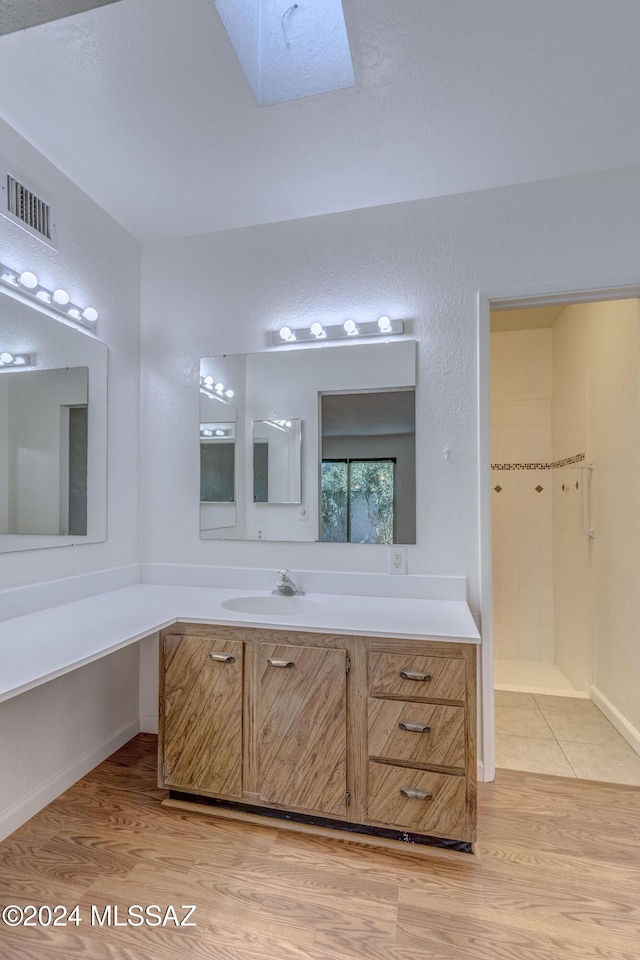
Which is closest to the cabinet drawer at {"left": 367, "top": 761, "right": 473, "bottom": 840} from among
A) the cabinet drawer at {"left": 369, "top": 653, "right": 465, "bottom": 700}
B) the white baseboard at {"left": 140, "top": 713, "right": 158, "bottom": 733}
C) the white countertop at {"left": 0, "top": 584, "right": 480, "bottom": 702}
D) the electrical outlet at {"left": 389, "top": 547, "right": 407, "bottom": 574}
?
the cabinet drawer at {"left": 369, "top": 653, "right": 465, "bottom": 700}

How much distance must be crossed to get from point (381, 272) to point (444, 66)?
2.70 feet

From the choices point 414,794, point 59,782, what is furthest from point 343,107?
point 59,782

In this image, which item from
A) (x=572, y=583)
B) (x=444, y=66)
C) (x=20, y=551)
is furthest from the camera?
(x=572, y=583)

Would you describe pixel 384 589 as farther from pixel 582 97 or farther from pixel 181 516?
pixel 582 97

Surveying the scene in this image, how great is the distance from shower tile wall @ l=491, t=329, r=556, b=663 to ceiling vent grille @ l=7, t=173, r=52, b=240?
3115 mm

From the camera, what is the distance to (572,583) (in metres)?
3.32

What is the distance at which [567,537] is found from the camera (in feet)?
11.2

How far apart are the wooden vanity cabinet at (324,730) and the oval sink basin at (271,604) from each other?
0.34 metres

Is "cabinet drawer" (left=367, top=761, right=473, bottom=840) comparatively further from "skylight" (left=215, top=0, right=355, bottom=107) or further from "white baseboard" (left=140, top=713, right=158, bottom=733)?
"skylight" (left=215, top=0, right=355, bottom=107)

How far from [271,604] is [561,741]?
5.31 feet

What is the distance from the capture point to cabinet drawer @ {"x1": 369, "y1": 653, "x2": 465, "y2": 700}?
1660mm

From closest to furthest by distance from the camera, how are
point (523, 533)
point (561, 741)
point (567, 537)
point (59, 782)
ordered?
point (59, 782), point (561, 741), point (567, 537), point (523, 533)

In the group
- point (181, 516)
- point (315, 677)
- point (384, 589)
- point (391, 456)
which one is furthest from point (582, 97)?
point (181, 516)

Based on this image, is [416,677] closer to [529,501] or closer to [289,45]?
[289,45]
